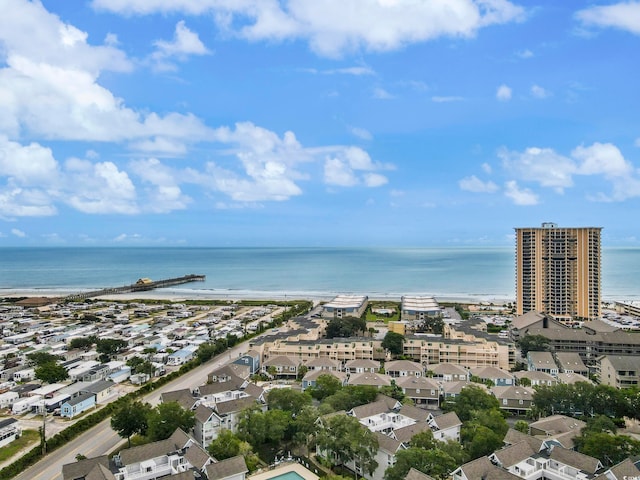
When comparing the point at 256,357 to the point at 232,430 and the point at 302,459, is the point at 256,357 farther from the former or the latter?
the point at 302,459

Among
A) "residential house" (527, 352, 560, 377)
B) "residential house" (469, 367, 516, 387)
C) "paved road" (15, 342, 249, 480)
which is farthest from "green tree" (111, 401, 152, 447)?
"residential house" (527, 352, 560, 377)

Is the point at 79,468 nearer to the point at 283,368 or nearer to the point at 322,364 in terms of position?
the point at 283,368

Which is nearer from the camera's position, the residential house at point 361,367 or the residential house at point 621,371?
the residential house at point 621,371

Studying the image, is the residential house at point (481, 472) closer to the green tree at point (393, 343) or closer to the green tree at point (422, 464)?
the green tree at point (422, 464)

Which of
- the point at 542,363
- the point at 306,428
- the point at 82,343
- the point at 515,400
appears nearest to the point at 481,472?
the point at 306,428

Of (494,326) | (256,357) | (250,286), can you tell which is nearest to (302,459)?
(256,357)

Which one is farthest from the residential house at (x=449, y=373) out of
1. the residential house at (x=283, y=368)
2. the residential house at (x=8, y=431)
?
the residential house at (x=8, y=431)

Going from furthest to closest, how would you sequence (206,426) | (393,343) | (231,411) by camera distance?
(393,343), (231,411), (206,426)
